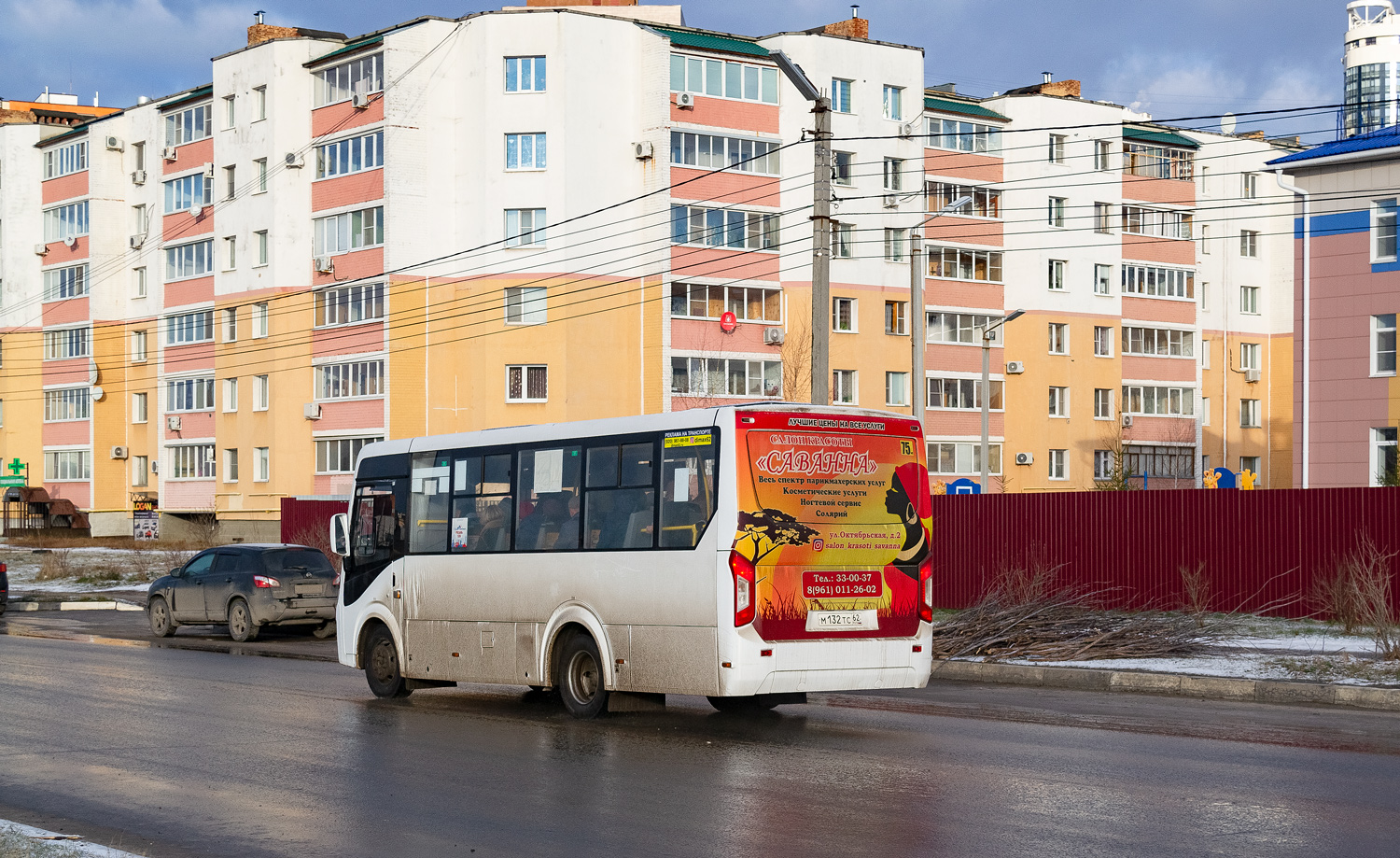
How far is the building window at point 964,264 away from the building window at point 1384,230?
26.8 m

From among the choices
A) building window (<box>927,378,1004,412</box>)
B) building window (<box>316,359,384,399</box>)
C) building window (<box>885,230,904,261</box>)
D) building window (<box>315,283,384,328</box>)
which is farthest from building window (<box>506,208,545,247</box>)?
building window (<box>927,378,1004,412</box>)

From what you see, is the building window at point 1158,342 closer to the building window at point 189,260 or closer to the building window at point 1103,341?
the building window at point 1103,341

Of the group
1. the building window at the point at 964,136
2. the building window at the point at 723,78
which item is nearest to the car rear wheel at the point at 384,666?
the building window at the point at 723,78

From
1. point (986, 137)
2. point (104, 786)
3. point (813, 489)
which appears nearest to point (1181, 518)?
point (813, 489)

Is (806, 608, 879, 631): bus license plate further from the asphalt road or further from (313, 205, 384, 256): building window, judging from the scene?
(313, 205, 384, 256): building window

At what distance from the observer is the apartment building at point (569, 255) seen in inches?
2248

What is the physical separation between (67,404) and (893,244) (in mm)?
41512

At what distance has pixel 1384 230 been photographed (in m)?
38.9

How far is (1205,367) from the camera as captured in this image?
78250 mm

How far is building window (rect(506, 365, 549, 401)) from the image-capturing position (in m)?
56.6

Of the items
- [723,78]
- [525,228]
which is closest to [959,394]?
[723,78]

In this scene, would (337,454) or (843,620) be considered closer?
(843,620)

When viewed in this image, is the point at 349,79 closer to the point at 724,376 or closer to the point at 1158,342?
the point at 724,376

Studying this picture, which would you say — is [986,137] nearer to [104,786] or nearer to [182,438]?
[182,438]
